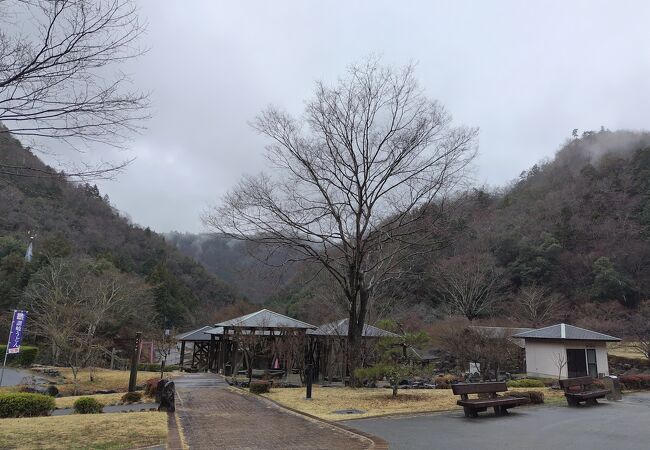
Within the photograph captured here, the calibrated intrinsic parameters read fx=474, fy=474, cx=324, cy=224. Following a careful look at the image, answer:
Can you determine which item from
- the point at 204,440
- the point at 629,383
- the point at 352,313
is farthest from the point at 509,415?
the point at 629,383

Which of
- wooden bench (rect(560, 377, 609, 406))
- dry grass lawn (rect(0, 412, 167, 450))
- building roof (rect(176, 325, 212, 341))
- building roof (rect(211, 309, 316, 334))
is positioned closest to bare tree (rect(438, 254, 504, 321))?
building roof (rect(176, 325, 212, 341))

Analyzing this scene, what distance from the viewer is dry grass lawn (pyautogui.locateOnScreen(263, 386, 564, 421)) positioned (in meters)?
10.8

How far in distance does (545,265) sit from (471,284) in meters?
9.12

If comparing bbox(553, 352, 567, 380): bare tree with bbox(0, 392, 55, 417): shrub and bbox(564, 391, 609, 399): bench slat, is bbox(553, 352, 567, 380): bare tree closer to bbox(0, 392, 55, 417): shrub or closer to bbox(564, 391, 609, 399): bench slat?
bbox(564, 391, 609, 399): bench slat

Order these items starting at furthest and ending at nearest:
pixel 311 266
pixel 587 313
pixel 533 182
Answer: pixel 533 182
pixel 587 313
pixel 311 266

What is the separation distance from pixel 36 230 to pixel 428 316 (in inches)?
1658

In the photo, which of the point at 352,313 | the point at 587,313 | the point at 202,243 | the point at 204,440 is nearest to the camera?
the point at 204,440

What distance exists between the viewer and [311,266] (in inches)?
800

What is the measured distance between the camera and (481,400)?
10.3 meters

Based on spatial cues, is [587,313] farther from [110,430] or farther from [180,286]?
[180,286]

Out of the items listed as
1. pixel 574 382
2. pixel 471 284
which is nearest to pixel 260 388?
pixel 574 382

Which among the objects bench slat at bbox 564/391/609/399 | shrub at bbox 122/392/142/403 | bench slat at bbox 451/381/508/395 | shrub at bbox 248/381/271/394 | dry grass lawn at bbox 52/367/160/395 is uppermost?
bench slat at bbox 451/381/508/395

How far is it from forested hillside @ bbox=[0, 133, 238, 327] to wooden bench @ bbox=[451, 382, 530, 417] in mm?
25995

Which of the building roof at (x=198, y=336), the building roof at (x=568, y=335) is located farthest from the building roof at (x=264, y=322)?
the building roof at (x=568, y=335)
